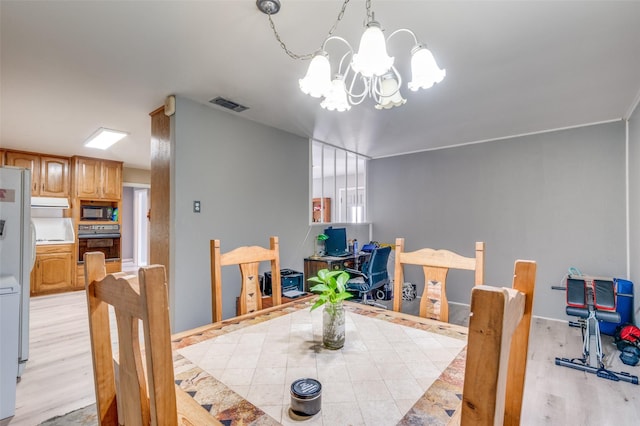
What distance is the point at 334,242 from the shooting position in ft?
14.1

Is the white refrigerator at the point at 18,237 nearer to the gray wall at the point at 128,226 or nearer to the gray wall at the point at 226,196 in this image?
the gray wall at the point at 226,196

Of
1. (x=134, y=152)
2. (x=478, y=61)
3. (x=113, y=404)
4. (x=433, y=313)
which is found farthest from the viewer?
(x=134, y=152)

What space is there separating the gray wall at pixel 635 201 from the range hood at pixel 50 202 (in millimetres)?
7566

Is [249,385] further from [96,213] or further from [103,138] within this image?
[96,213]

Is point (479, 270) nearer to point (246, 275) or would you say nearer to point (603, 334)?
point (246, 275)

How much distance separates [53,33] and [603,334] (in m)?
5.47

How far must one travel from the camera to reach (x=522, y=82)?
254 centimetres

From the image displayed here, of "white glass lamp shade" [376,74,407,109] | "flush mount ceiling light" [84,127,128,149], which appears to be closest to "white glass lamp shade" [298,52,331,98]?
"white glass lamp shade" [376,74,407,109]

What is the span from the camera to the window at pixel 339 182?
4.96 m

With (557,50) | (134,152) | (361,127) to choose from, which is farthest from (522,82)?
(134,152)

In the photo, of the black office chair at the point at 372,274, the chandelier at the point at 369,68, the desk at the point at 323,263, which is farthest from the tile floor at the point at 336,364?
the desk at the point at 323,263

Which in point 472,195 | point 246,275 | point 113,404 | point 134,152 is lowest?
point 113,404

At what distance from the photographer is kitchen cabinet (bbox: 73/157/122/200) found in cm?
514

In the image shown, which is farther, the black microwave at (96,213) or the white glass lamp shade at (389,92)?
the black microwave at (96,213)
